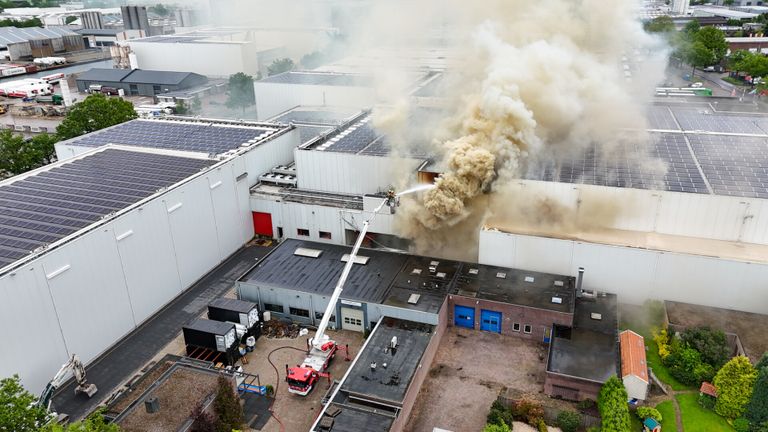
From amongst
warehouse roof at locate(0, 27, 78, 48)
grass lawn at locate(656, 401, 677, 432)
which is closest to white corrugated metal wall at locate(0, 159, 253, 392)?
grass lawn at locate(656, 401, 677, 432)

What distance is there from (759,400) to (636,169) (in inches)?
534

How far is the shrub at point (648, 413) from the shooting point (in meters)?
18.8

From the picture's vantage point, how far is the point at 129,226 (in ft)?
77.9

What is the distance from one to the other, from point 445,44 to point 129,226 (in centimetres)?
4960

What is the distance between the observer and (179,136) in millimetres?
36062

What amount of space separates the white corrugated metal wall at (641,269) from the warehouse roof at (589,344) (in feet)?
4.16

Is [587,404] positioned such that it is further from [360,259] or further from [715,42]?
[715,42]

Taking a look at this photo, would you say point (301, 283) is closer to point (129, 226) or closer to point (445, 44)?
point (129, 226)

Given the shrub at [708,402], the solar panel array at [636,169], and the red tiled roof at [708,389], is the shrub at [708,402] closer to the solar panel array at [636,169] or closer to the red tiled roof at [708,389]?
the red tiled roof at [708,389]

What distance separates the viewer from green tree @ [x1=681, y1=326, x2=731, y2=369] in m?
20.7

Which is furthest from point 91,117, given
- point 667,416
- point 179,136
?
point 667,416

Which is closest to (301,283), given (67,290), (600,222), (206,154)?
(67,290)

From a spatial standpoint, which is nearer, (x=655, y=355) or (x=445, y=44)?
(x=655, y=355)

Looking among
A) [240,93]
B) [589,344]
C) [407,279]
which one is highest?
[240,93]
